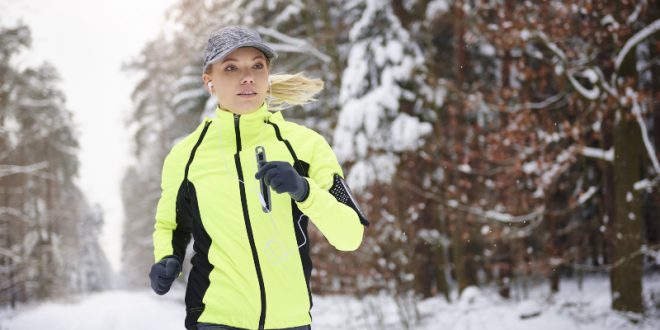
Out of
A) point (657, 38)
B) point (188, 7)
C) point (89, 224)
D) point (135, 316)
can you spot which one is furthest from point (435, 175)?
point (89, 224)

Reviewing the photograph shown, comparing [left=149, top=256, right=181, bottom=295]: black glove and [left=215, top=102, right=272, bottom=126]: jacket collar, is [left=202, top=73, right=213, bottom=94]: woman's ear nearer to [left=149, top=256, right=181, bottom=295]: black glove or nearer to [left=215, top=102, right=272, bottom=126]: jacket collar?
[left=215, top=102, right=272, bottom=126]: jacket collar

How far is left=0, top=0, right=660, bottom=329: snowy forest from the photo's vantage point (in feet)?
28.4

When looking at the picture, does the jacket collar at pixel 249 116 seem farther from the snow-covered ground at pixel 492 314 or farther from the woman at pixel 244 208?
the snow-covered ground at pixel 492 314

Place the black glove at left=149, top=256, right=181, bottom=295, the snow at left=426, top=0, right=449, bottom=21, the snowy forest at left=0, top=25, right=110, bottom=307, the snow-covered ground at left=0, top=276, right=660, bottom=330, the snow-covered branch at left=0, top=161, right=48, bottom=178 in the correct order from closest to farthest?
the black glove at left=149, top=256, right=181, bottom=295 → the snow-covered ground at left=0, top=276, right=660, bottom=330 → the snow at left=426, top=0, right=449, bottom=21 → the snow-covered branch at left=0, top=161, right=48, bottom=178 → the snowy forest at left=0, top=25, right=110, bottom=307

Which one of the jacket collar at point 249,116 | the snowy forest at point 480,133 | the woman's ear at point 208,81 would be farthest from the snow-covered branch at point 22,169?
the jacket collar at point 249,116

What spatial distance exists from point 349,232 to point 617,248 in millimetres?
7479

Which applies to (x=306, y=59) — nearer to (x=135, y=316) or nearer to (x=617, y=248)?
(x=135, y=316)

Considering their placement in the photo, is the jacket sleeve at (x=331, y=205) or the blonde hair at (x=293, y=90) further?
the blonde hair at (x=293, y=90)

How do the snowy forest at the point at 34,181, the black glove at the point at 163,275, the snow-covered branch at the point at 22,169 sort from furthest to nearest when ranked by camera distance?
the snowy forest at the point at 34,181, the snow-covered branch at the point at 22,169, the black glove at the point at 163,275

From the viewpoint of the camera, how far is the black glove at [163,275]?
2738mm

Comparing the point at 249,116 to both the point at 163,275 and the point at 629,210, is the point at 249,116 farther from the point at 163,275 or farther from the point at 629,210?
the point at 629,210

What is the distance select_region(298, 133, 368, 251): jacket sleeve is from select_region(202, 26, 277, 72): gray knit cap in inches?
20.2

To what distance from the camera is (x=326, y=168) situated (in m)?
2.74

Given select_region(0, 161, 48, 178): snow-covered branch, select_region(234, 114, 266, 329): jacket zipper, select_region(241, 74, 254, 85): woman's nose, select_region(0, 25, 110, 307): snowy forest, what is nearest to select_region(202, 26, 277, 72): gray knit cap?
select_region(241, 74, 254, 85): woman's nose
